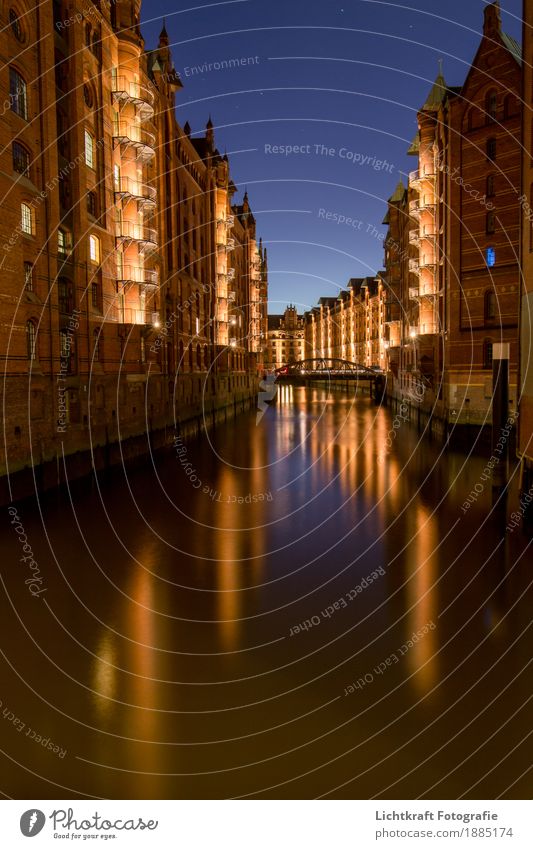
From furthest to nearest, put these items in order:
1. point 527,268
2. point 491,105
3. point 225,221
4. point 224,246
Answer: point 225,221, point 224,246, point 491,105, point 527,268

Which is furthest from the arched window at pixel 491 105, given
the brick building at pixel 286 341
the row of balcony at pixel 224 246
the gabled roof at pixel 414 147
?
the brick building at pixel 286 341

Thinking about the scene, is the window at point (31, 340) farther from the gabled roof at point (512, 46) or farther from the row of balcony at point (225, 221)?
the row of balcony at point (225, 221)

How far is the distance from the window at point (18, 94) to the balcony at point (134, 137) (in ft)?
28.5

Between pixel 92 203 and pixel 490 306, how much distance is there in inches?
836

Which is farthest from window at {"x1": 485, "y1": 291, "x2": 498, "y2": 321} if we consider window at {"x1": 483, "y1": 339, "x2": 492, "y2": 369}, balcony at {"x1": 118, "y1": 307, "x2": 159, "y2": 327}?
balcony at {"x1": 118, "y1": 307, "x2": 159, "y2": 327}

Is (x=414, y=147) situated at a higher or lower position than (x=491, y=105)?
higher

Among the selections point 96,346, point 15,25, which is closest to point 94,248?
point 96,346

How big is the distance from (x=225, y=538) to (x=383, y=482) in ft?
30.4

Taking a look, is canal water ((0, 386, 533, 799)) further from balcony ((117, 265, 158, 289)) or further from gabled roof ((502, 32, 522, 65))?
gabled roof ((502, 32, 522, 65))

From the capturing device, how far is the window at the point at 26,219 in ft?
61.8

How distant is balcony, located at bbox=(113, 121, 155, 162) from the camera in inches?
1084

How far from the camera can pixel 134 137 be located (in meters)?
28.6

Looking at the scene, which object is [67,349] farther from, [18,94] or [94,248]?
[18,94]

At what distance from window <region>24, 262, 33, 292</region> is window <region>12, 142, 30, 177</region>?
2.89m
